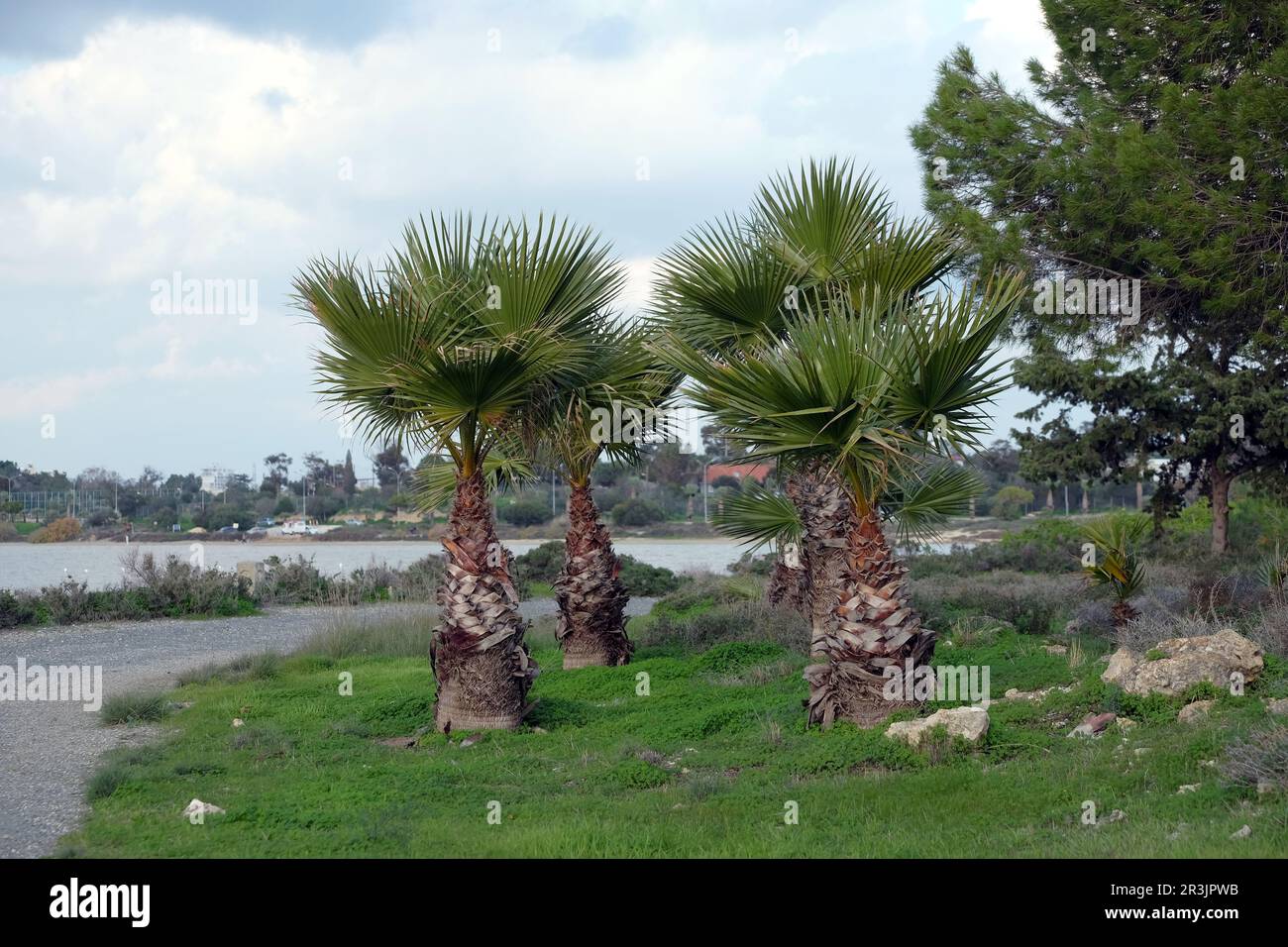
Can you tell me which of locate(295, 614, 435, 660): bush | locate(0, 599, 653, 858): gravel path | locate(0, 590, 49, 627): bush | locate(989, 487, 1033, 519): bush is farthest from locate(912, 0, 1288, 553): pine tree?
locate(989, 487, 1033, 519): bush

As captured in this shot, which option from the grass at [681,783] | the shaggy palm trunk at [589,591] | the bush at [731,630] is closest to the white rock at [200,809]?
the grass at [681,783]

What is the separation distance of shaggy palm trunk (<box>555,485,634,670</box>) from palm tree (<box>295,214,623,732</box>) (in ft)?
10.4

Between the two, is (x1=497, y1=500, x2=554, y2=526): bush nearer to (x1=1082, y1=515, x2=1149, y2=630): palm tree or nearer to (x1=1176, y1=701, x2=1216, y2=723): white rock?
(x1=1082, y1=515, x2=1149, y2=630): palm tree

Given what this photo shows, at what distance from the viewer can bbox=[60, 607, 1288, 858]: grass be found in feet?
20.4

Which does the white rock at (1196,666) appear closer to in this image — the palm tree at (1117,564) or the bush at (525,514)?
Answer: the palm tree at (1117,564)

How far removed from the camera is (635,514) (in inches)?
2307

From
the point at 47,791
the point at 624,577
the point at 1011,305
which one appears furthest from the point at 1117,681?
the point at 624,577

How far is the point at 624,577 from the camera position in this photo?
28.1 metres

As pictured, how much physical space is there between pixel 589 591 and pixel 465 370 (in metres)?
5.05

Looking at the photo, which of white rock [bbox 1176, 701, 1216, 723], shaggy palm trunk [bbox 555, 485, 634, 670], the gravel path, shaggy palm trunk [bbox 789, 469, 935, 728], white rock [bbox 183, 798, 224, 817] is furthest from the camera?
shaggy palm trunk [bbox 555, 485, 634, 670]

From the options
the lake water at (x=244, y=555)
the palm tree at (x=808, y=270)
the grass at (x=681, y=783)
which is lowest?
the lake water at (x=244, y=555)

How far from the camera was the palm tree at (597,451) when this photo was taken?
12.4 metres
